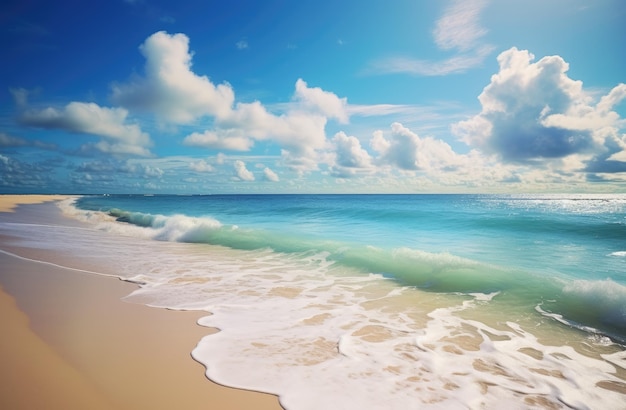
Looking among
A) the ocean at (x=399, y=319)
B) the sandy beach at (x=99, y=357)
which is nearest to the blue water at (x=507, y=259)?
the ocean at (x=399, y=319)

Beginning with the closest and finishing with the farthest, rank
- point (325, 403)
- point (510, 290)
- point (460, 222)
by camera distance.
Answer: point (325, 403) < point (510, 290) < point (460, 222)

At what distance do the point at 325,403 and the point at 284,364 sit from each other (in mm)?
925

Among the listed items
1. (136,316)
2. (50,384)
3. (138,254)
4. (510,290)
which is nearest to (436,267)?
(510,290)

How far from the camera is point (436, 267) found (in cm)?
991

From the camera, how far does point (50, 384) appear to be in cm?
331

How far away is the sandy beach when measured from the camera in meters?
3.16

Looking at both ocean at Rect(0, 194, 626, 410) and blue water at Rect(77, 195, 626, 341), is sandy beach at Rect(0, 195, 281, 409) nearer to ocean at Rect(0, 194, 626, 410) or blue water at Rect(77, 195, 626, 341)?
ocean at Rect(0, 194, 626, 410)

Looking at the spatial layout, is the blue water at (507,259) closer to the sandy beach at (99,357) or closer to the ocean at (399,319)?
the ocean at (399,319)

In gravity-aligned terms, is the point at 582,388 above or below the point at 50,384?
below

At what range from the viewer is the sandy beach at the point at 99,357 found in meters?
3.16

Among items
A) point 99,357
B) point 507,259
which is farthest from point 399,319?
point 507,259

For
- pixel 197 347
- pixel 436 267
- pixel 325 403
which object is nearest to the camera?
pixel 325 403

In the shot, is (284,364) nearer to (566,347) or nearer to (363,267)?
(566,347)

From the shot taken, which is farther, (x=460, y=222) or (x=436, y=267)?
(x=460, y=222)
